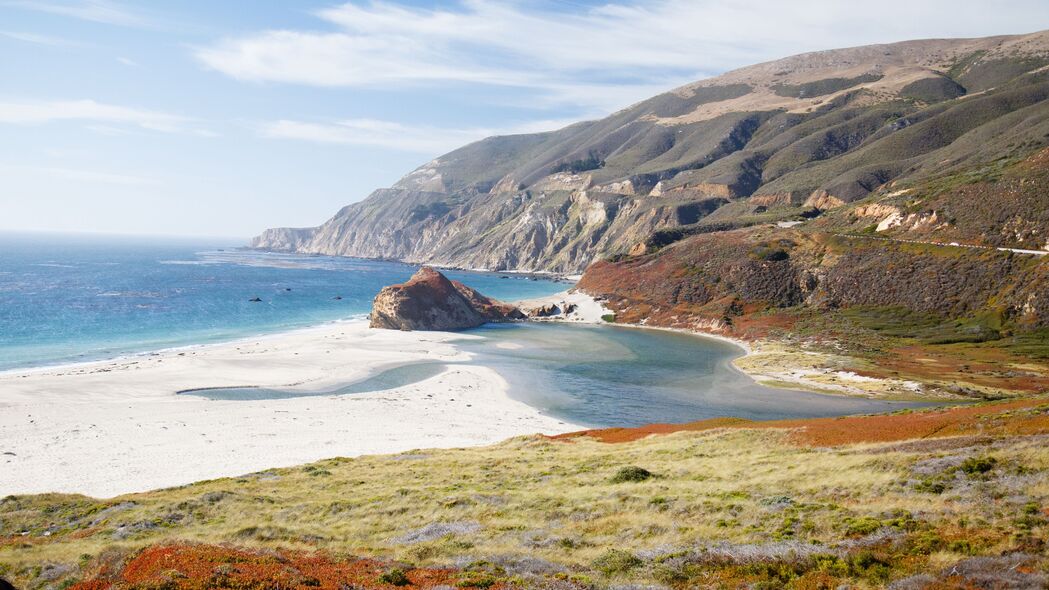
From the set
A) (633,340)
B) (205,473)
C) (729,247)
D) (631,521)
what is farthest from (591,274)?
(631,521)

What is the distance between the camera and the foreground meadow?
1427cm

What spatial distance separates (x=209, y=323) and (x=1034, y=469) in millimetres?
104472

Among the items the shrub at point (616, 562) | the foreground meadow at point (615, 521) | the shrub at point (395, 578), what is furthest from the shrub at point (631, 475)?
the shrub at point (395, 578)

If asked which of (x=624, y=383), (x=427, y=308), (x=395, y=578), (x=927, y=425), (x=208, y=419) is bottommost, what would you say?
(x=208, y=419)

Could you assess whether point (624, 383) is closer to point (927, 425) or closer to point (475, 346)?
point (475, 346)

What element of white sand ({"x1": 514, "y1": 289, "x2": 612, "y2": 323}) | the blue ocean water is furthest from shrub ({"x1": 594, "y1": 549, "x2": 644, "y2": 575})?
white sand ({"x1": 514, "y1": 289, "x2": 612, "y2": 323})

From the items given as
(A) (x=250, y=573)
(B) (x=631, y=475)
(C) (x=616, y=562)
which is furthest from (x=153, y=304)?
(C) (x=616, y=562)

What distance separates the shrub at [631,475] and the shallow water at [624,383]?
21209 millimetres

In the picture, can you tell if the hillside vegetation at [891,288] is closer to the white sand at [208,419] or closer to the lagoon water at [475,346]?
the lagoon water at [475,346]

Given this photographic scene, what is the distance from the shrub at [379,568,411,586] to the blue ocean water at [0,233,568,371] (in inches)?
2688

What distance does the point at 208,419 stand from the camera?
44.8 m

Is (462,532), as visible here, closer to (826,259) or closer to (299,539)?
(299,539)

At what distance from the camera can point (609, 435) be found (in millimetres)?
39812

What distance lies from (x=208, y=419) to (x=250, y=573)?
114 ft
